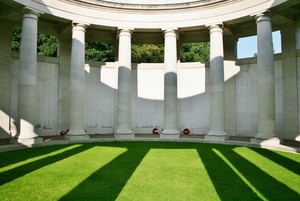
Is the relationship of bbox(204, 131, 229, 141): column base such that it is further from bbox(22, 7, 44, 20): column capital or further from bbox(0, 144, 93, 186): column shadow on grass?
bbox(22, 7, 44, 20): column capital

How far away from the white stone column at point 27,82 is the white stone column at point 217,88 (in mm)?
34981

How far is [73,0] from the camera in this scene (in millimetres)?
55500

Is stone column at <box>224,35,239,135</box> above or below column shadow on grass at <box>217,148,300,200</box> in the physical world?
above

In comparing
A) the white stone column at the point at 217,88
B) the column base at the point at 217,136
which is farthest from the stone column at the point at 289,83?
the column base at the point at 217,136

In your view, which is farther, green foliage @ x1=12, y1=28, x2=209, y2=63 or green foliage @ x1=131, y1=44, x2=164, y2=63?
green foliage @ x1=131, y1=44, x2=164, y2=63

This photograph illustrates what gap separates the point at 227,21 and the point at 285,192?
4138cm

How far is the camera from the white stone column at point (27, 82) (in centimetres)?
4844

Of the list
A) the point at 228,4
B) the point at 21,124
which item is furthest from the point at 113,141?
the point at 228,4

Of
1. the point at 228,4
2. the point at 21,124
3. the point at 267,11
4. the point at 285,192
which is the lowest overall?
the point at 285,192

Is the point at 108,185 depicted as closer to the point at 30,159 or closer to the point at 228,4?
the point at 30,159

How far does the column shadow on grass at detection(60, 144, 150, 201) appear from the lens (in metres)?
22.1

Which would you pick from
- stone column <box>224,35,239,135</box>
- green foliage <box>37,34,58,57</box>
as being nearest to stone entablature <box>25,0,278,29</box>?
stone column <box>224,35,239,135</box>

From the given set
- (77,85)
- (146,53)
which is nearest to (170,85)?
(77,85)

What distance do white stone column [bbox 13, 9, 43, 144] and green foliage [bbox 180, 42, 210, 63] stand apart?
98.3 m
